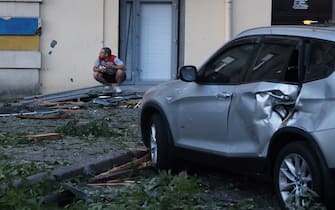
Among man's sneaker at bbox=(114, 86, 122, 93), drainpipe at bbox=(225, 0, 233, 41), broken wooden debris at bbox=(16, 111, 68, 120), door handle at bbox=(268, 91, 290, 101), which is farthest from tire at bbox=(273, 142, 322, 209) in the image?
drainpipe at bbox=(225, 0, 233, 41)

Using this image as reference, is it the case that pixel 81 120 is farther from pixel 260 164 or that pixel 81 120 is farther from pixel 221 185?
pixel 260 164

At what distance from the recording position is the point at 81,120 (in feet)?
42.2

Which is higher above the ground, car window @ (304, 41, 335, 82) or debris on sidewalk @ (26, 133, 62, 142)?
car window @ (304, 41, 335, 82)

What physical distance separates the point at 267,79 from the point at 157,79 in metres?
10.5

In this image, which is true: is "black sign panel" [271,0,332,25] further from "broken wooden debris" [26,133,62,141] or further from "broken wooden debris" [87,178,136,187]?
"broken wooden debris" [87,178,136,187]

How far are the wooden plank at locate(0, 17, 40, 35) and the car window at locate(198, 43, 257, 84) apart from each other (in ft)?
30.5

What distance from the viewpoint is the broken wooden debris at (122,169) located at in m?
8.16

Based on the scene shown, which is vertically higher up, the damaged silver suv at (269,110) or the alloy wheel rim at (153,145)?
the damaged silver suv at (269,110)

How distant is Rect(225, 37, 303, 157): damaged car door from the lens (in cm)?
666

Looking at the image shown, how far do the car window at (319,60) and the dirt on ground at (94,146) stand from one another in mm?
1271

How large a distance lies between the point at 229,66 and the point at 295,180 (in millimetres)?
1583

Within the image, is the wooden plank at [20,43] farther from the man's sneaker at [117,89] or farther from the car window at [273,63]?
the car window at [273,63]

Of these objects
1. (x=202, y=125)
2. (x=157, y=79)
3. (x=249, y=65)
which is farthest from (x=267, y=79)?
(x=157, y=79)

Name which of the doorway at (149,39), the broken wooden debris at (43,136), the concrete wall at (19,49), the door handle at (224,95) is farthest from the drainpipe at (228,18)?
the door handle at (224,95)
